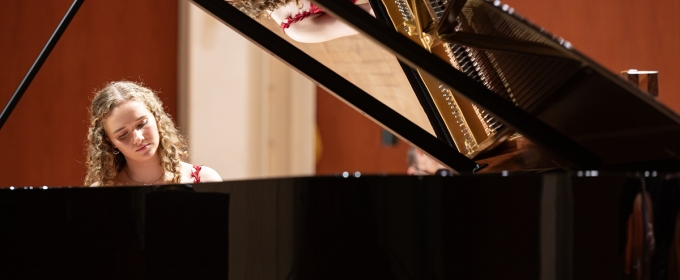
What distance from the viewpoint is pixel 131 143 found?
2295mm

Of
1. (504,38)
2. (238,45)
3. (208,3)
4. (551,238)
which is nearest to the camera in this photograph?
(551,238)

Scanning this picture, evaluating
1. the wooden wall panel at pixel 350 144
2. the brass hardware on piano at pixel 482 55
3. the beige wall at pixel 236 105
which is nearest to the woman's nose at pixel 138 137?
the brass hardware on piano at pixel 482 55

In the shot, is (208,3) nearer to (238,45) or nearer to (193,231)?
(193,231)

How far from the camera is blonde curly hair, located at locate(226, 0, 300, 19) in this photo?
1871 mm

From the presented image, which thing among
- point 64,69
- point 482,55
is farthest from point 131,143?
point 64,69

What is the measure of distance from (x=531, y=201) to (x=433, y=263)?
0.19 m

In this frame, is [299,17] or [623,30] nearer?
[299,17]

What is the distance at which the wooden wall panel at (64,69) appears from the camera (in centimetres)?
377

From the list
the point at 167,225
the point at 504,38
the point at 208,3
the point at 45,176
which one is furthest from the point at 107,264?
the point at 45,176

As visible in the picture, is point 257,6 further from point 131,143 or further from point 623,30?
point 623,30

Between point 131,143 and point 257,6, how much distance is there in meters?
0.70

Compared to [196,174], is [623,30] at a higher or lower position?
higher

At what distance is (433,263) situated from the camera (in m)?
1.18

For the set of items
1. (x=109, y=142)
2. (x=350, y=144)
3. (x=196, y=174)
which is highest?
(x=350, y=144)
